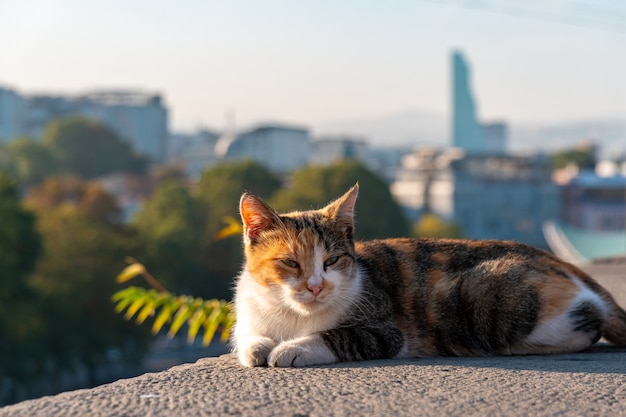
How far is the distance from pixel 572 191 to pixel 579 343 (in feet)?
318

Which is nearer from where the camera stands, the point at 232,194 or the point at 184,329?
the point at 184,329

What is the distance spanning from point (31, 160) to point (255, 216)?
91.4 metres

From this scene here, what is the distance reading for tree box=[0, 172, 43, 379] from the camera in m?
32.5

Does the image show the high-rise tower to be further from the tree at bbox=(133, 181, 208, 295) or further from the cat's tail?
the cat's tail

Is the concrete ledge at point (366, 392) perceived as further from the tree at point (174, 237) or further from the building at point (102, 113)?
the building at point (102, 113)

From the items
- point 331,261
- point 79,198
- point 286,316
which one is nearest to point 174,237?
point 79,198

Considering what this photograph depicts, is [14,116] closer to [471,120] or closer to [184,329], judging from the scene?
[471,120]

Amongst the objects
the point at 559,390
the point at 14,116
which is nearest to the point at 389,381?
the point at 559,390

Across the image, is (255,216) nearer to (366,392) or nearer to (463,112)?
(366,392)

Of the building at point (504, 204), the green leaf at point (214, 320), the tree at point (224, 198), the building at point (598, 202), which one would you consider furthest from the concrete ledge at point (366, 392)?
the building at point (598, 202)

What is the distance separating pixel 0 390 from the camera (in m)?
33.6

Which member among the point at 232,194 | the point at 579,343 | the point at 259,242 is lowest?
the point at 232,194

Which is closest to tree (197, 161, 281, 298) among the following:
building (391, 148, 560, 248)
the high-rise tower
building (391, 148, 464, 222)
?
building (391, 148, 464, 222)

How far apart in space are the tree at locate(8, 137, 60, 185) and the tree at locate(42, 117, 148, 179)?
475 cm
